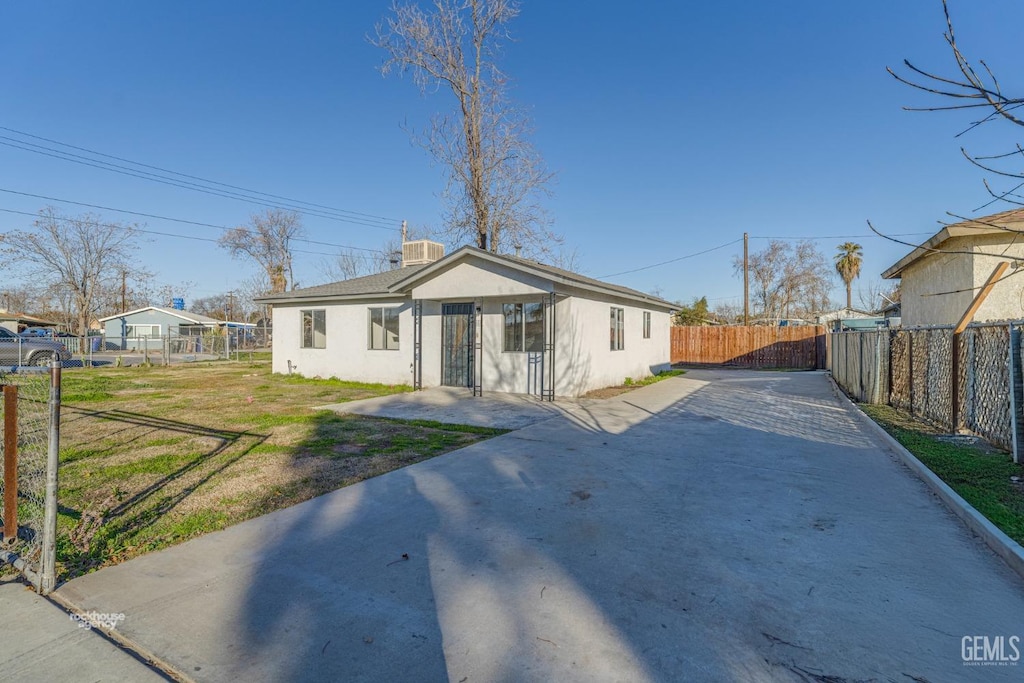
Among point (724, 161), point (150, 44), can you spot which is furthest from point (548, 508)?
point (150, 44)

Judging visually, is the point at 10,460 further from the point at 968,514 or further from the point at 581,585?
the point at 968,514

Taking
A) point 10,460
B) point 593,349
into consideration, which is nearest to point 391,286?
point 593,349

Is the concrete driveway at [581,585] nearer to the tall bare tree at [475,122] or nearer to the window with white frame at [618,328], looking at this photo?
the window with white frame at [618,328]

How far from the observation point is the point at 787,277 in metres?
34.7

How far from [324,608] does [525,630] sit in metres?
1.12

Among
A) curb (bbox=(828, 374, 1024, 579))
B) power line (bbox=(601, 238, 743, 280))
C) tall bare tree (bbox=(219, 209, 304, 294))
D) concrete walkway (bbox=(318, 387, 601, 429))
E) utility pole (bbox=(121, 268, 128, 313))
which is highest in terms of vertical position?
tall bare tree (bbox=(219, 209, 304, 294))

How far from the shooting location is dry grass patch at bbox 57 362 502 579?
3861 millimetres

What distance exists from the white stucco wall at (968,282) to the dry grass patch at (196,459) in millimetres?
8555

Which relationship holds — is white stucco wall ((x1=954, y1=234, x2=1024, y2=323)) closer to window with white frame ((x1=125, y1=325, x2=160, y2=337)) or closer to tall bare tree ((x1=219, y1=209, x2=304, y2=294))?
tall bare tree ((x1=219, y1=209, x2=304, y2=294))

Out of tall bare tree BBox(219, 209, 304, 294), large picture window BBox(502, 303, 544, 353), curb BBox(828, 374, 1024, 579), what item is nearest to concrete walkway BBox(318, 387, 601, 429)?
large picture window BBox(502, 303, 544, 353)

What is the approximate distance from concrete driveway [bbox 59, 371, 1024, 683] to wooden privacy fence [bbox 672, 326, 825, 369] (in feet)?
65.6

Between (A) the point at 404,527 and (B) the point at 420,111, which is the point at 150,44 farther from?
(A) the point at 404,527

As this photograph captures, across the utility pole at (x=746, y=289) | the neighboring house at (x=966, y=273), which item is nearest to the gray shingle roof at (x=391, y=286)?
the neighboring house at (x=966, y=273)

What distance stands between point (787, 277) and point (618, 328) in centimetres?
2607
